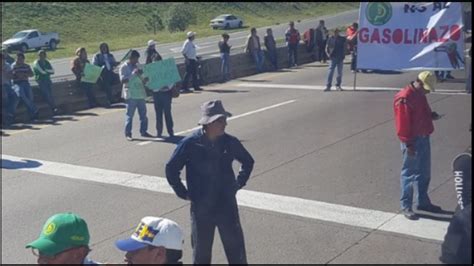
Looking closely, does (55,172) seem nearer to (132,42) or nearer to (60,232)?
(60,232)

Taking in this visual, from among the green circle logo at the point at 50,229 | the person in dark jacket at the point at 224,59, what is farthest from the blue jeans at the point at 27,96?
the green circle logo at the point at 50,229

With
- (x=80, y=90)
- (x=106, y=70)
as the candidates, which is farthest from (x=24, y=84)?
(x=106, y=70)

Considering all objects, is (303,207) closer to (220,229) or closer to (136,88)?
(220,229)

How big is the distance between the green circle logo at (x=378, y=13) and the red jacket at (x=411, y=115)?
330 cm

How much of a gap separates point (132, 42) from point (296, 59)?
23.2 m

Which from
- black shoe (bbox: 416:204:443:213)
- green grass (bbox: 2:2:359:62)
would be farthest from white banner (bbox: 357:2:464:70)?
green grass (bbox: 2:2:359:62)

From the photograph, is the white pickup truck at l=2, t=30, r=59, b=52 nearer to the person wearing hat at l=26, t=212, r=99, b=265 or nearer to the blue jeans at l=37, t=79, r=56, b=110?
the blue jeans at l=37, t=79, r=56, b=110

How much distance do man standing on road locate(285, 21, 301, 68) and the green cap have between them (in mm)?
25188

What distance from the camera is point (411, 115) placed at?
8852 mm

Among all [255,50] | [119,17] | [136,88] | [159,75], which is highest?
[159,75]

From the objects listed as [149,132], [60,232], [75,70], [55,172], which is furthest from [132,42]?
[60,232]

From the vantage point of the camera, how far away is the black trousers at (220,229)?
5949 millimetres

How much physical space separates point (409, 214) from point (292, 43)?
20.6 meters

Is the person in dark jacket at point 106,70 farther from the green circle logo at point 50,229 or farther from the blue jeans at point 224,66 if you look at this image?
the green circle logo at point 50,229
